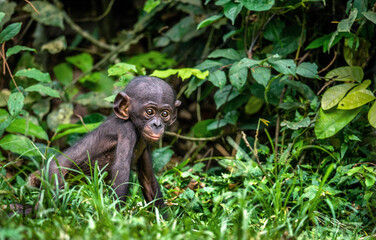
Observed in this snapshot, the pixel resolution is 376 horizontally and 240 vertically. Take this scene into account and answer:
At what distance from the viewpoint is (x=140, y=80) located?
4.43 meters

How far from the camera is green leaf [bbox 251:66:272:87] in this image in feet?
15.4

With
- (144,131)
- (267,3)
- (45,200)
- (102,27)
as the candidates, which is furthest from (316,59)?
(102,27)

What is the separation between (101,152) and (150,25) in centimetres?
337

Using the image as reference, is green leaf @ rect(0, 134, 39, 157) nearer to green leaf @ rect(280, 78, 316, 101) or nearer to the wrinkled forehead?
the wrinkled forehead

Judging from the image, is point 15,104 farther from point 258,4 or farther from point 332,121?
point 332,121

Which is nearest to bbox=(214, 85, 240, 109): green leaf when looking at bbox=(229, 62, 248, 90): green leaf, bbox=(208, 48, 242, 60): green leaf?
bbox=(208, 48, 242, 60): green leaf

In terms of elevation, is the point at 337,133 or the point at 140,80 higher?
the point at 140,80

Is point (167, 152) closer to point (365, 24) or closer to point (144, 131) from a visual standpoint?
point (144, 131)

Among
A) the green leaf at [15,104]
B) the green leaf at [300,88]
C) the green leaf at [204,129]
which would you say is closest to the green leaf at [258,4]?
the green leaf at [300,88]

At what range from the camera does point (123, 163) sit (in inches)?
159

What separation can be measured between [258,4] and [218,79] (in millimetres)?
819

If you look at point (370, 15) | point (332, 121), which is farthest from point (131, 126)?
point (370, 15)

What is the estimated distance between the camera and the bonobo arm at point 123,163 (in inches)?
156

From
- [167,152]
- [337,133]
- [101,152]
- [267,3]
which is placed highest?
[267,3]
